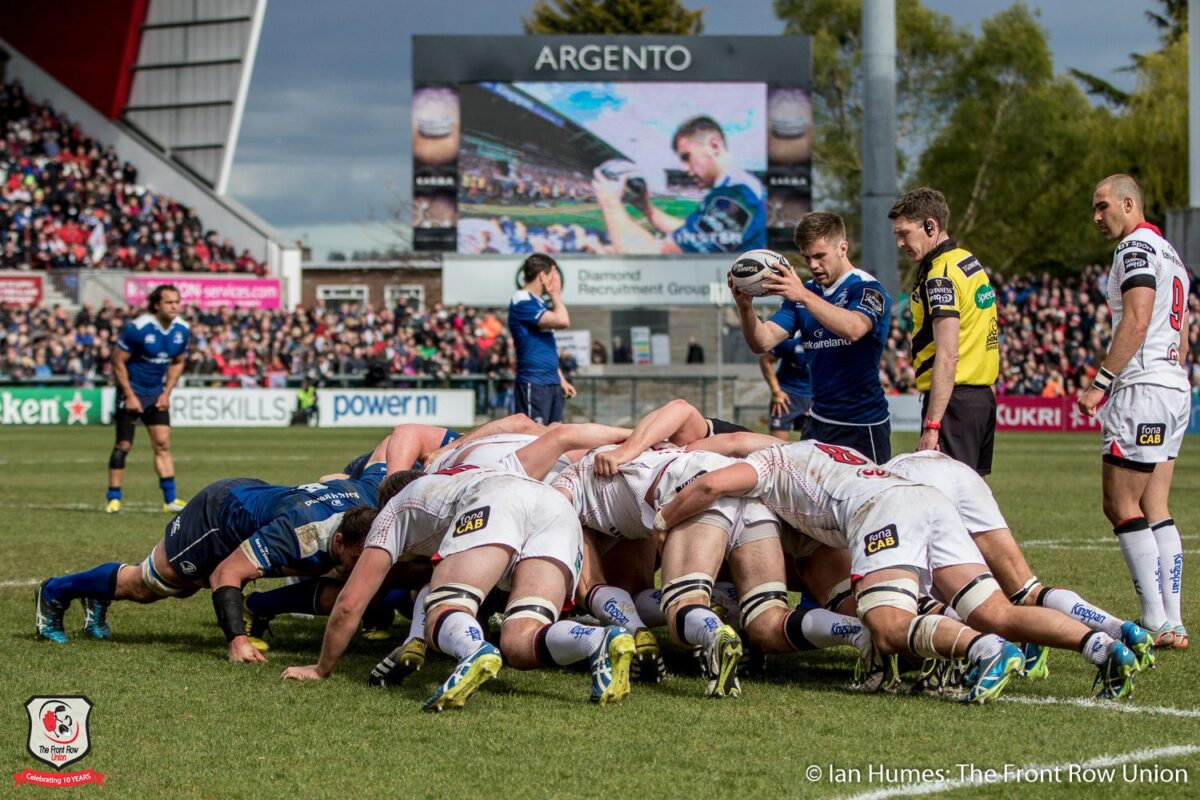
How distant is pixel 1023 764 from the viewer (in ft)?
14.9

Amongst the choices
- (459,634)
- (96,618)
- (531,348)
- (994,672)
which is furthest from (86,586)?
(531,348)

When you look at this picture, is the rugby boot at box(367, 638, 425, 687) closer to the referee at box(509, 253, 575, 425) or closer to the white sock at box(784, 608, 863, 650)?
the white sock at box(784, 608, 863, 650)

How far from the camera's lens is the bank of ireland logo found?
448cm

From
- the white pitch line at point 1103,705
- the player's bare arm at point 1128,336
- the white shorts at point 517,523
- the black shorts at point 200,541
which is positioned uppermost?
the player's bare arm at point 1128,336

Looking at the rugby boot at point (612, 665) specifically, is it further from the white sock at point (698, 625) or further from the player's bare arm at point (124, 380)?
the player's bare arm at point (124, 380)

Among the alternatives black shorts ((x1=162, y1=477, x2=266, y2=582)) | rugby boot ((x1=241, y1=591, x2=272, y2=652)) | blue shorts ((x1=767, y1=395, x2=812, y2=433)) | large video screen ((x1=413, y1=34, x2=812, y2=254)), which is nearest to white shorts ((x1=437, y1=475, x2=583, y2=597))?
black shorts ((x1=162, y1=477, x2=266, y2=582))

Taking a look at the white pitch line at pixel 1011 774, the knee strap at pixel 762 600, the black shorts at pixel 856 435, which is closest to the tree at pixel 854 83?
the black shorts at pixel 856 435

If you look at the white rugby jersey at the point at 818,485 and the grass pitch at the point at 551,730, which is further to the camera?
the white rugby jersey at the point at 818,485

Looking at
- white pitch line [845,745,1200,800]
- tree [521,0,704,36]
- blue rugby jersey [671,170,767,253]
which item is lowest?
white pitch line [845,745,1200,800]

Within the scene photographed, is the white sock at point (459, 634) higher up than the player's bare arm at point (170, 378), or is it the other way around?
the player's bare arm at point (170, 378)

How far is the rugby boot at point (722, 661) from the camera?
5.50m

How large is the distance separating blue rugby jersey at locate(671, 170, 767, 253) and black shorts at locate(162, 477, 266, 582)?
97.2 ft

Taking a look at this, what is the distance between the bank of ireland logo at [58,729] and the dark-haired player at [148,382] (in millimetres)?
8808

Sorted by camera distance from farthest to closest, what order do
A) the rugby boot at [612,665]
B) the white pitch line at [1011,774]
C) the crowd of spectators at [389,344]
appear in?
the crowd of spectators at [389,344]
the rugby boot at [612,665]
the white pitch line at [1011,774]
